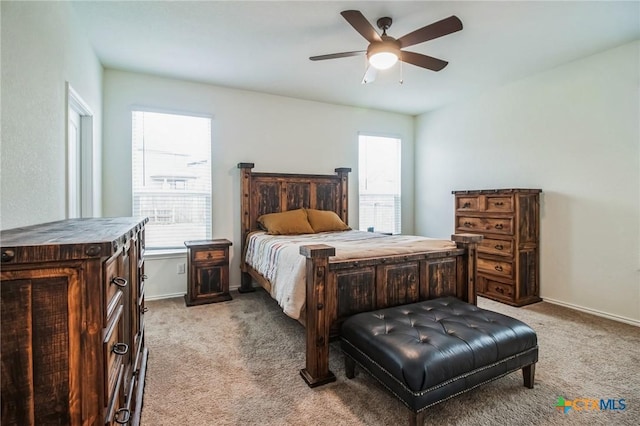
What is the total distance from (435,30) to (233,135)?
2848 millimetres

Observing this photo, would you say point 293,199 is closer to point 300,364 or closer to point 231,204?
point 231,204

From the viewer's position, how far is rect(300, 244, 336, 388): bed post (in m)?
Result: 2.02

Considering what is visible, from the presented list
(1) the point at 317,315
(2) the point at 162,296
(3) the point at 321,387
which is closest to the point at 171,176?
(2) the point at 162,296

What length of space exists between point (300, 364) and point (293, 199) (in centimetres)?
258

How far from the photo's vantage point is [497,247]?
3.75 metres

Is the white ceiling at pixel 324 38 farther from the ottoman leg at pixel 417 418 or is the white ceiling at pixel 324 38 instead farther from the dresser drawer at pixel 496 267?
the ottoman leg at pixel 417 418

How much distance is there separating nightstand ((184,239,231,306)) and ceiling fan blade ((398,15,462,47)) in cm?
286

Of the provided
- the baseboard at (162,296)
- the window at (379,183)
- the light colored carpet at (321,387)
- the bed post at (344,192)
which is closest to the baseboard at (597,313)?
the light colored carpet at (321,387)

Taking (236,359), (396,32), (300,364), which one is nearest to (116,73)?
(396,32)

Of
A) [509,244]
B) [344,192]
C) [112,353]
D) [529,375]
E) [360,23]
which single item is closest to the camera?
[112,353]

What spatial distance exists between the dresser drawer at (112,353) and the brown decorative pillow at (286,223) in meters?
2.64

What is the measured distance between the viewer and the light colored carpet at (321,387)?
1726mm

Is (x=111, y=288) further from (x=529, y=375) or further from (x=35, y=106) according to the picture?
(x=529, y=375)

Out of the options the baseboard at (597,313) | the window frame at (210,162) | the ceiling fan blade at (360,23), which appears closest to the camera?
the ceiling fan blade at (360,23)
